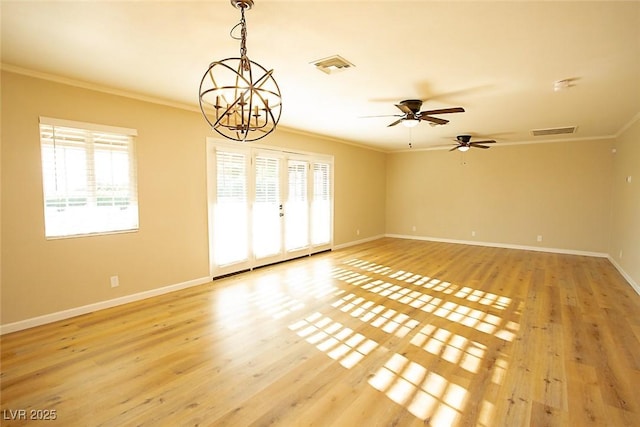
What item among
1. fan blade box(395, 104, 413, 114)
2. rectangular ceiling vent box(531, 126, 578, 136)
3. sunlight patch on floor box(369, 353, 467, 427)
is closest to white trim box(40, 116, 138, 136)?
fan blade box(395, 104, 413, 114)

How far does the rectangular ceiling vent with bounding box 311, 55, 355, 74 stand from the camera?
2.80 metres

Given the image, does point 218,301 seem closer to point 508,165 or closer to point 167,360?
point 167,360

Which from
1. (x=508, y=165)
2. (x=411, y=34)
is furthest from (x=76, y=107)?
(x=508, y=165)

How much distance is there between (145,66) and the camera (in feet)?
9.94

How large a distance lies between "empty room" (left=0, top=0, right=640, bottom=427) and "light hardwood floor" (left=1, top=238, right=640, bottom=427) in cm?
2

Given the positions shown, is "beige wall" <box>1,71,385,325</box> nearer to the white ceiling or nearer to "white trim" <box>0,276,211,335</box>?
"white trim" <box>0,276,211,335</box>

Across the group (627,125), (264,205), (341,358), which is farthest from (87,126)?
(627,125)

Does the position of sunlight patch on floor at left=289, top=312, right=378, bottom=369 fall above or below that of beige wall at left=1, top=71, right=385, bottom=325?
below

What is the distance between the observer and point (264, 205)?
5.57 metres

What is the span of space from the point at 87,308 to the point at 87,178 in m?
1.46

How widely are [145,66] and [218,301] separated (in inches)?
106

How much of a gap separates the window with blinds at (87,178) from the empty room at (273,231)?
0.07ft

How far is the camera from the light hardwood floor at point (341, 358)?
204cm

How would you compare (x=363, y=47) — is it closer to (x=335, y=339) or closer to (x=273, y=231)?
(x=335, y=339)
